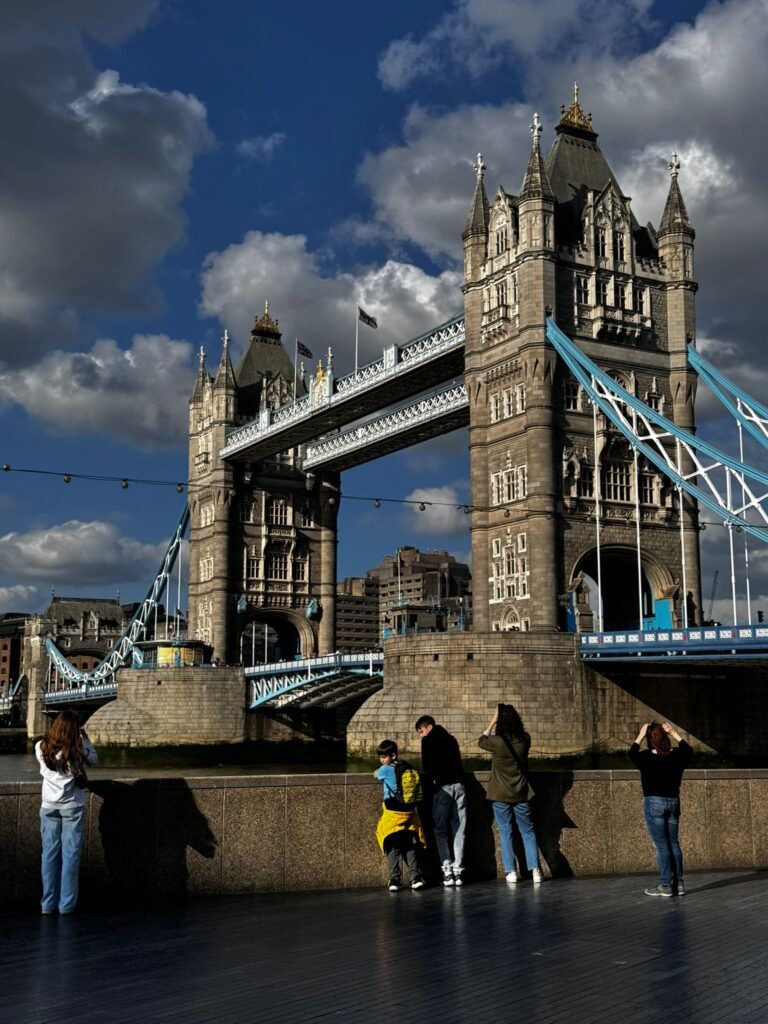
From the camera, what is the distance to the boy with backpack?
10.2 metres

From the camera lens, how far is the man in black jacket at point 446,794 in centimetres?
1040

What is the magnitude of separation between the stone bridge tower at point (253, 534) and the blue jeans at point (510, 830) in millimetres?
53048

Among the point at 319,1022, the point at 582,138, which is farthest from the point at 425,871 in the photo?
the point at 582,138

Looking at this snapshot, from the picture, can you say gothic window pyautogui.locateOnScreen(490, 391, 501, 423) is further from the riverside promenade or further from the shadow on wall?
the shadow on wall

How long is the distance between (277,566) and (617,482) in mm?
27549

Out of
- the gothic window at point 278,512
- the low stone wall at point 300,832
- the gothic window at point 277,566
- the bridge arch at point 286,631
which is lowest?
the low stone wall at point 300,832

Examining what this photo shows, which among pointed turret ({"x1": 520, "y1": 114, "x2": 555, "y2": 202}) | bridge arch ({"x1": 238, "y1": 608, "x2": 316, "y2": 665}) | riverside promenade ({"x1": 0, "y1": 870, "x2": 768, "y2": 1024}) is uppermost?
pointed turret ({"x1": 520, "y1": 114, "x2": 555, "y2": 202})

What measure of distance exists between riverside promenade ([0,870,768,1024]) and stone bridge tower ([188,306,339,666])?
5405cm

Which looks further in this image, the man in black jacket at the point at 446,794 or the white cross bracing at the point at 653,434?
the white cross bracing at the point at 653,434

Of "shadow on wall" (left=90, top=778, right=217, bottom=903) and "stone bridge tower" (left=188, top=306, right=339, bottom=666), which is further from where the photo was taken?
"stone bridge tower" (left=188, top=306, right=339, bottom=666)

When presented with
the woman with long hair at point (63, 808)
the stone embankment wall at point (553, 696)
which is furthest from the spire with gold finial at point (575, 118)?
the woman with long hair at point (63, 808)

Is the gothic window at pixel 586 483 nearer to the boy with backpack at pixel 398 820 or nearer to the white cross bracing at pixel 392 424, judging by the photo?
the white cross bracing at pixel 392 424

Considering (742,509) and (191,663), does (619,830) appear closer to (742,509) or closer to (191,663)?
(742,509)

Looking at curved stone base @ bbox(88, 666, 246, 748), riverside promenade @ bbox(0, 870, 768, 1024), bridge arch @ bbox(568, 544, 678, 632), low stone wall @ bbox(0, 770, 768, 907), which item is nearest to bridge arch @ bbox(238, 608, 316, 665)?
curved stone base @ bbox(88, 666, 246, 748)
